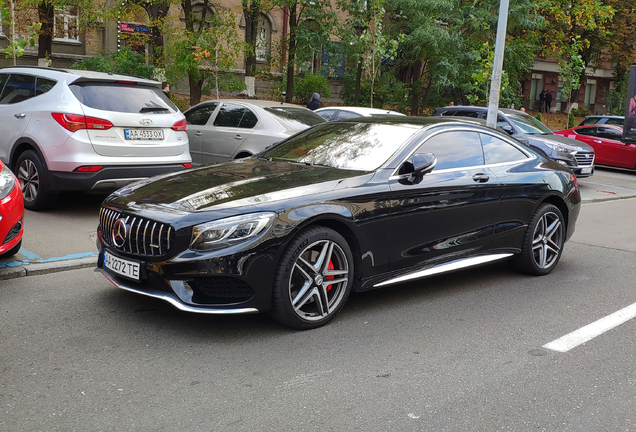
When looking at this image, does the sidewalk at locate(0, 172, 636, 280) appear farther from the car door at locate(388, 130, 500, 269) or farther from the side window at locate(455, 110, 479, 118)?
the side window at locate(455, 110, 479, 118)

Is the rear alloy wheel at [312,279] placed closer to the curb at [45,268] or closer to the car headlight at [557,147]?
the curb at [45,268]

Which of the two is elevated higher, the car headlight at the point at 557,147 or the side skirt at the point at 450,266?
the car headlight at the point at 557,147

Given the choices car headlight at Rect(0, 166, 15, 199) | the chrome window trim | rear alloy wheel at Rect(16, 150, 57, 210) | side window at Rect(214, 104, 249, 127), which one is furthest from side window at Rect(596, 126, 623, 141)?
car headlight at Rect(0, 166, 15, 199)

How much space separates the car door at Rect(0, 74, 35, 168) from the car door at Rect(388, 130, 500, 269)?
534cm

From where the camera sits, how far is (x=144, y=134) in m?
8.45

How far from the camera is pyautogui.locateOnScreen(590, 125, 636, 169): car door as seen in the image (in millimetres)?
19953

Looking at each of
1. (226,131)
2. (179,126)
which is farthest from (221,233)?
(226,131)

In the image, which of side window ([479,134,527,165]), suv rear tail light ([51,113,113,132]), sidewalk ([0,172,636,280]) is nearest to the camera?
sidewalk ([0,172,636,280])

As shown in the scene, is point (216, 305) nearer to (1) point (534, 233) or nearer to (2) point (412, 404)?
(2) point (412, 404)

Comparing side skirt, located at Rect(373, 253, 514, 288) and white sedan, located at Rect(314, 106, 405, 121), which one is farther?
white sedan, located at Rect(314, 106, 405, 121)

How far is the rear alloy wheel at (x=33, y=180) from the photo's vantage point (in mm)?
8172

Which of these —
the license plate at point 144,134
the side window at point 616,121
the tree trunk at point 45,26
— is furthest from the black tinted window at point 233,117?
the side window at point 616,121

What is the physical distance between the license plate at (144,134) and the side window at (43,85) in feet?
3.61

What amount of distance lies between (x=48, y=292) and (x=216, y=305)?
6.03ft
